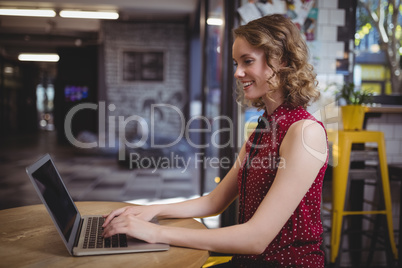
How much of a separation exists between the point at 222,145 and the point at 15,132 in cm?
1418

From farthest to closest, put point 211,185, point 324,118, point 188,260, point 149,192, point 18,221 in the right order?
1. point 149,192
2. point 211,185
3. point 324,118
4. point 18,221
5. point 188,260

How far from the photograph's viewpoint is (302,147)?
102 cm

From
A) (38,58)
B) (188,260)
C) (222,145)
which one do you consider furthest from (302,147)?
(38,58)

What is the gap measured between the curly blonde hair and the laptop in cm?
65

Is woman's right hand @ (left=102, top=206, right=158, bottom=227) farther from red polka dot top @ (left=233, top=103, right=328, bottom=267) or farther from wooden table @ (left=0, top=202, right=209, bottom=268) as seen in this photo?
red polka dot top @ (left=233, top=103, right=328, bottom=267)

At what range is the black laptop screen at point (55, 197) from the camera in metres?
0.94

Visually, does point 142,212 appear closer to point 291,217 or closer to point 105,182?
point 291,217

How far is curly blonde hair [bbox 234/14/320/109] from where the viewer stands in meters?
1.17

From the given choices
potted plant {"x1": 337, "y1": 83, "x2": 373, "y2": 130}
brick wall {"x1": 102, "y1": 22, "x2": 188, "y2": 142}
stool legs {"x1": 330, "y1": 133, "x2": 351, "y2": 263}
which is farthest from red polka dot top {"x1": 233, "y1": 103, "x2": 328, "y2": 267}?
brick wall {"x1": 102, "y1": 22, "x2": 188, "y2": 142}

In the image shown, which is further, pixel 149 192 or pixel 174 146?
pixel 174 146

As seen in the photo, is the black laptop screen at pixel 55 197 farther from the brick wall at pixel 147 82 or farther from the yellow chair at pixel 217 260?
the brick wall at pixel 147 82

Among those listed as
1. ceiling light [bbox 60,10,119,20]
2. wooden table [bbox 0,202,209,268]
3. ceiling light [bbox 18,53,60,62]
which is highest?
ceiling light [bbox 60,10,119,20]

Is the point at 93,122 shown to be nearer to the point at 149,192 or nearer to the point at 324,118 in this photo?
the point at 149,192

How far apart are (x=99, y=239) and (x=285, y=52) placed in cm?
85
